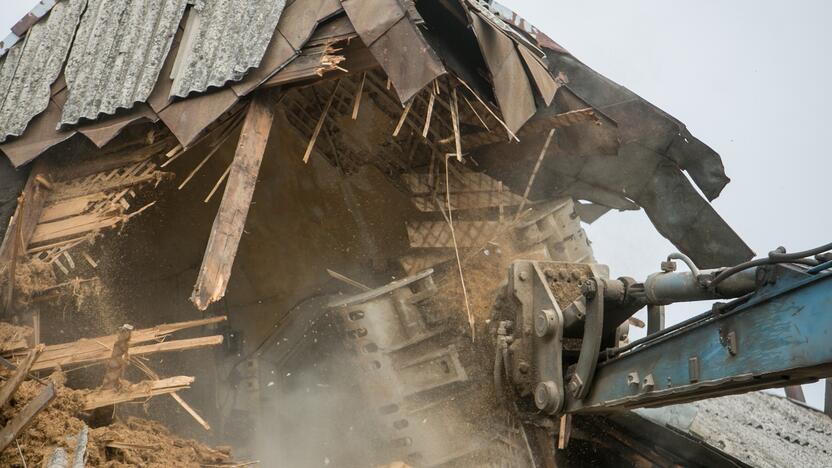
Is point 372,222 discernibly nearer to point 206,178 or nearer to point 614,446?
point 206,178

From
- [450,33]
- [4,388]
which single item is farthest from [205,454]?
A: [450,33]

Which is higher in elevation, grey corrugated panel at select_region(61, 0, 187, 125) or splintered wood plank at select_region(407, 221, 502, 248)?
grey corrugated panel at select_region(61, 0, 187, 125)

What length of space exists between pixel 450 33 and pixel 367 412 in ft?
11.4

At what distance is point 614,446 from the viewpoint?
7.49 m

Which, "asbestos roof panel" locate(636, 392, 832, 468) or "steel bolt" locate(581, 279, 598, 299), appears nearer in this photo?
"steel bolt" locate(581, 279, 598, 299)

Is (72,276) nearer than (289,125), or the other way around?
(72,276)

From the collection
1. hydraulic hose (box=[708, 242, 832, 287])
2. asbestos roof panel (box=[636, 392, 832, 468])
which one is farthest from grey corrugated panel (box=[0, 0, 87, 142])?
hydraulic hose (box=[708, 242, 832, 287])

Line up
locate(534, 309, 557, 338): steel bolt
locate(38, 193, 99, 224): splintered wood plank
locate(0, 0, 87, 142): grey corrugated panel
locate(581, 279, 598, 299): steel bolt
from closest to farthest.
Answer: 1. locate(581, 279, 598, 299): steel bolt
2. locate(534, 309, 557, 338): steel bolt
3. locate(38, 193, 99, 224): splintered wood plank
4. locate(0, 0, 87, 142): grey corrugated panel

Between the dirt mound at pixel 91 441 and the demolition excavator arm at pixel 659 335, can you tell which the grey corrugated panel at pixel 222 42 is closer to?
the dirt mound at pixel 91 441

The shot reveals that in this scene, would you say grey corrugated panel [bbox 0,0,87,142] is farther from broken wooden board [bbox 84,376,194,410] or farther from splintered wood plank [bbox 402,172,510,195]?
splintered wood plank [bbox 402,172,510,195]

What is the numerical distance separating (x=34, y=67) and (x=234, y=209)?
3.22 meters

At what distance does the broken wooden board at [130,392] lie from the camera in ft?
21.6

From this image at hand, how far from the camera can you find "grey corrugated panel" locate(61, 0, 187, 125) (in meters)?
8.37

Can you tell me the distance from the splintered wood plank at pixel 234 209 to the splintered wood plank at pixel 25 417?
1353mm
